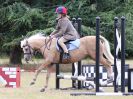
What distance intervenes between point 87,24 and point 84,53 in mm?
13619

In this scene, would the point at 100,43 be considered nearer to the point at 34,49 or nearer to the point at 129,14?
the point at 34,49

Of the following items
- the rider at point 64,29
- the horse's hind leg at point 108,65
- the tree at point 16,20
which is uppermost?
the tree at point 16,20

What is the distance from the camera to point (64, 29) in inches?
567

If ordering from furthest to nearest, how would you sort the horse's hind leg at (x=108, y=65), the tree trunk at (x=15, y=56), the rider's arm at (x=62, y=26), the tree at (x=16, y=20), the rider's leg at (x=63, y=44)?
the tree trunk at (x=15, y=56) < the tree at (x=16, y=20) < the horse's hind leg at (x=108, y=65) < the rider's leg at (x=63, y=44) < the rider's arm at (x=62, y=26)

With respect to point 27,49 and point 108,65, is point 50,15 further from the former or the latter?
point 108,65

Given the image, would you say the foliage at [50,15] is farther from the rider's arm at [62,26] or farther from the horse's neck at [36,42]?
the rider's arm at [62,26]

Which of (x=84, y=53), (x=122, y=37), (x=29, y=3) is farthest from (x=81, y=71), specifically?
(x=29, y=3)

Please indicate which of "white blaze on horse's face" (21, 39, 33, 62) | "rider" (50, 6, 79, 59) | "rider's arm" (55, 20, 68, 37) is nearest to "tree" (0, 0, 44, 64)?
"white blaze on horse's face" (21, 39, 33, 62)

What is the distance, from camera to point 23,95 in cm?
1306

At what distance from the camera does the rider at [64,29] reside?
1444 centimetres

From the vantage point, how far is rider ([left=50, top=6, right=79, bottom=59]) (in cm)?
1444

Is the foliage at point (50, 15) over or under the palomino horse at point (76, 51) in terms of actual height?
over

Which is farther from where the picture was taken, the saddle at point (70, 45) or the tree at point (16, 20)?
the tree at point (16, 20)

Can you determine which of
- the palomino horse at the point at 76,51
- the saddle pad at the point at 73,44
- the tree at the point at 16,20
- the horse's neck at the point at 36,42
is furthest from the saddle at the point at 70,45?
the tree at the point at 16,20
